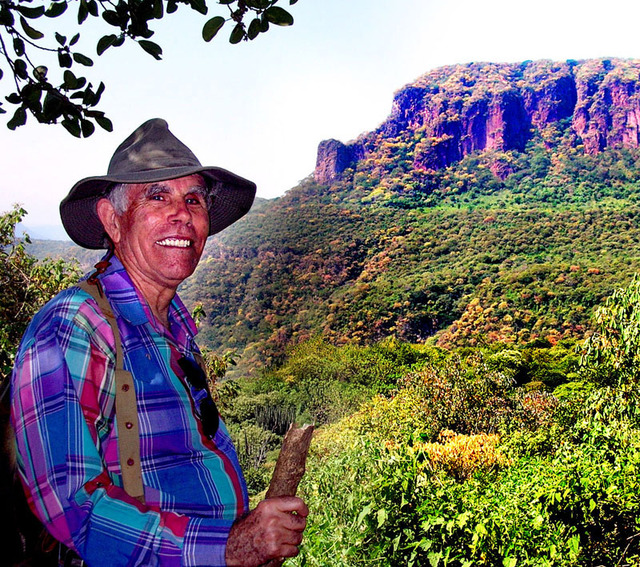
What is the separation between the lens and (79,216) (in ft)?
3.00

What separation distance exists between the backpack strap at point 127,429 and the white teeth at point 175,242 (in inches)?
7.5

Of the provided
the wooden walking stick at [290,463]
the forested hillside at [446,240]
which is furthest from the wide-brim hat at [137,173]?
the forested hillside at [446,240]

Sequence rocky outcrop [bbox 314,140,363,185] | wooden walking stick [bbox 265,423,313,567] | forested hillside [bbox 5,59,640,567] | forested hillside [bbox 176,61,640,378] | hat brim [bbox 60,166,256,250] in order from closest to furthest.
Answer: wooden walking stick [bbox 265,423,313,567]
hat brim [bbox 60,166,256,250]
forested hillside [bbox 5,59,640,567]
forested hillside [bbox 176,61,640,378]
rocky outcrop [bbox 314,140,363,185]

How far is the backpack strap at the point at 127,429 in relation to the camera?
0.62 meters

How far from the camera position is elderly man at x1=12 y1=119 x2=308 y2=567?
558 mm

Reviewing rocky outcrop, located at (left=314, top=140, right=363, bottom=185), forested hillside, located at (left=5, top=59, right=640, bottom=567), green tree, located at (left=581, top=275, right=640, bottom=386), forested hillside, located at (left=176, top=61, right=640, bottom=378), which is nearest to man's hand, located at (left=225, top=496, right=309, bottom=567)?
forested hillside, located at (left=5, top=59, right=640, bottom=567)

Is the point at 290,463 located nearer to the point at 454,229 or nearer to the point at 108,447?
the point at 108,447

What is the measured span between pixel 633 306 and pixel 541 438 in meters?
2.06

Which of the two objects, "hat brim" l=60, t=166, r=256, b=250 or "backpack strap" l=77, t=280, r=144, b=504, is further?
"hat brim" l=60, t=166, r=256, b=250

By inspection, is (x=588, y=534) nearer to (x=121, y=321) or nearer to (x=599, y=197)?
(x=121, y=321)

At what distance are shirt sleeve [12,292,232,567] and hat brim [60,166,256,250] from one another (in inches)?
9.9

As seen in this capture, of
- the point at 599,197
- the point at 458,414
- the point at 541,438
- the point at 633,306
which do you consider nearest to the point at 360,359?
the point at 458,414

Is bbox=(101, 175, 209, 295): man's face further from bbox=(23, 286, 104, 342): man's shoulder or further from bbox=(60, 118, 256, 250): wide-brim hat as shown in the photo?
bbox=(23, 286, 104, 342): man's shoulder

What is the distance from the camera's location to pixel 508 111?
3859cm
